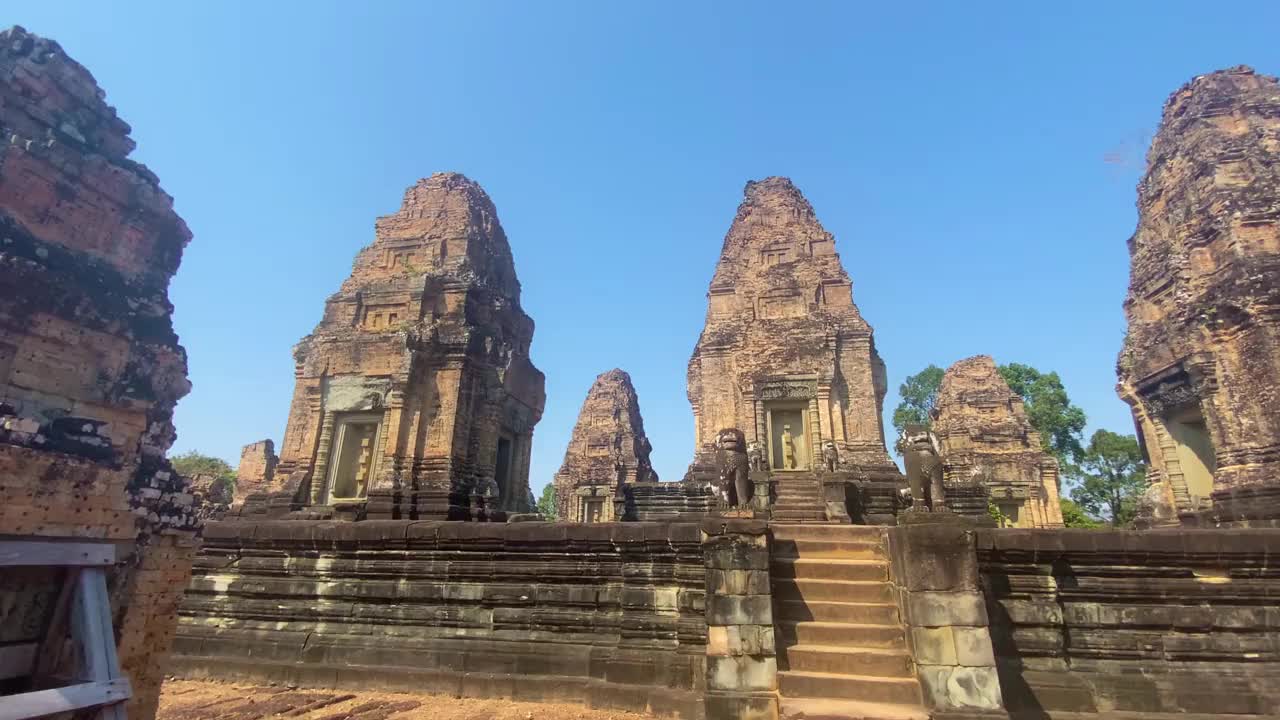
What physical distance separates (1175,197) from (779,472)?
402 inches

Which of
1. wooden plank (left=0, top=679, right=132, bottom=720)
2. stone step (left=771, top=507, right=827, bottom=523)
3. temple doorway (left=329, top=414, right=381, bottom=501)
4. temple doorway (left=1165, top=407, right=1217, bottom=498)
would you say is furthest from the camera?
stone step (left=771, top=507, right=827, bottom=523)

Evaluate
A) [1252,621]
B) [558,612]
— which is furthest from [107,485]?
[1252,621]

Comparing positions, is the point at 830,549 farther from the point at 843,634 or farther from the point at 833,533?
the point at 843,634

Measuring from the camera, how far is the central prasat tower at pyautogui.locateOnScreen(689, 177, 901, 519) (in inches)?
616

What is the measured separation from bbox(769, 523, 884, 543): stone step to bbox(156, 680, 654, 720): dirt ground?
2.96m

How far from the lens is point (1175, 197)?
466 inches

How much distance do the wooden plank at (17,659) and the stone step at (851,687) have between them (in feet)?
16.7

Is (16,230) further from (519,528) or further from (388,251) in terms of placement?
(388,251)

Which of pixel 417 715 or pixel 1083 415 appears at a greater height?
pixel 1083 415

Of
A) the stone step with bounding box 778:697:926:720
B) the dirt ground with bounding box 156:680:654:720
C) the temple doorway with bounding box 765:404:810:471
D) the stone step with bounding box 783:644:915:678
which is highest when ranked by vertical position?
the temple doorway with bounding box 765:404:810:471

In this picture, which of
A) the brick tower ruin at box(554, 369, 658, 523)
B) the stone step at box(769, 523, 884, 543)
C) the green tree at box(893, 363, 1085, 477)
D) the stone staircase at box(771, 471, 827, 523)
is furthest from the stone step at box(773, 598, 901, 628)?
the green tree at box(893, 363, 1085, 477)

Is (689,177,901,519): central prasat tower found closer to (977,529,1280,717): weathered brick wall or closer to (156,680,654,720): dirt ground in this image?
(977,529,1280,717): weathered brick wall

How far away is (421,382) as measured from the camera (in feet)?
34.4

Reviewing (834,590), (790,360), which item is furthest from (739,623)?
(790,360)
